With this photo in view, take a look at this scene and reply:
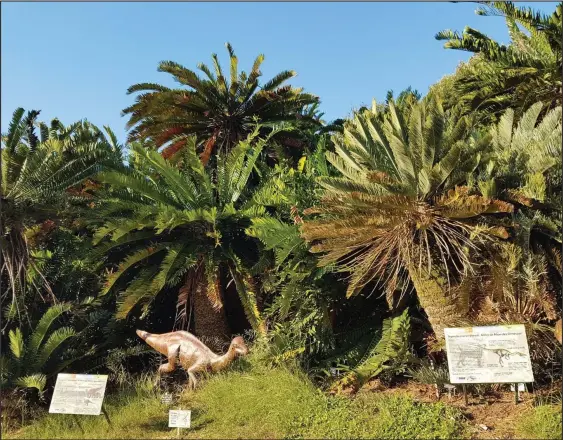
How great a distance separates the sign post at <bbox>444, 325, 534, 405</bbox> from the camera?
17.3 ft

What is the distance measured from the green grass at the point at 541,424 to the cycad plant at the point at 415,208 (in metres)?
1.41

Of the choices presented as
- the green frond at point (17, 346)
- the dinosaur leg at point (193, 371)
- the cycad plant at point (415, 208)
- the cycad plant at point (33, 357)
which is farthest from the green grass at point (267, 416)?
the cycad plant at point (415, 208)

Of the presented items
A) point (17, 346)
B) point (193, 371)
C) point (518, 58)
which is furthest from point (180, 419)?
point (518, 58)

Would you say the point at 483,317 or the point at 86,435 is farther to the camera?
the point at 483,317

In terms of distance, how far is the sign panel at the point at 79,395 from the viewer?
5.66 m

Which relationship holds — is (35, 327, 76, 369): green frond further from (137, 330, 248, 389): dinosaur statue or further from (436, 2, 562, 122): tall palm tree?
(436, 2, 562, 122): tall palm tree

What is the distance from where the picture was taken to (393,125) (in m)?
6.58

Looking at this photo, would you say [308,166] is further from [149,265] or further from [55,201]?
[55,201]

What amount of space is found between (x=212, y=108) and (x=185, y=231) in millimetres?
3690

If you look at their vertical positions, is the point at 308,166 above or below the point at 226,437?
above

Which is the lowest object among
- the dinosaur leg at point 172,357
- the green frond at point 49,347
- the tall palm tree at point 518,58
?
the dinosaur leg at point 172,357

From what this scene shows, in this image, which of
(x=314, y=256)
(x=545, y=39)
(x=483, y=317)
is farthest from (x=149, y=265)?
(x=545, y=39)

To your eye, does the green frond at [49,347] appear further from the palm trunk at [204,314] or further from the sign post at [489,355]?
the sign post at [489,355]

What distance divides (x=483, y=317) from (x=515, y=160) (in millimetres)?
2056
